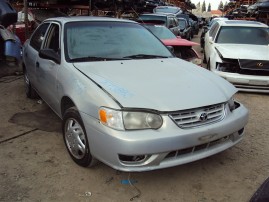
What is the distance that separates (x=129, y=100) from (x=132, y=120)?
7.3 inches

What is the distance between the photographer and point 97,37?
3994 mm

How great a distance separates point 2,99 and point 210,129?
408 cm

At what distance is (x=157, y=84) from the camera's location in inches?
126

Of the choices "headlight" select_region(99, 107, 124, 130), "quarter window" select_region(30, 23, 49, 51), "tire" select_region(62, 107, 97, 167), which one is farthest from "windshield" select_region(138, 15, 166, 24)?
"headlight" select_region(99, 107, 124, 130)

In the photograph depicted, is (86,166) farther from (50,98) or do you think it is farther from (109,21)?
(109,21)

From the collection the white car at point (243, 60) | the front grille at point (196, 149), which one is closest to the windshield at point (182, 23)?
the white car at point (243, 60)

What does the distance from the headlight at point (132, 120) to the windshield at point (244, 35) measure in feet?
18.3

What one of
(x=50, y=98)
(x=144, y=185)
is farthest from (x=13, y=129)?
(x=144, y=185)

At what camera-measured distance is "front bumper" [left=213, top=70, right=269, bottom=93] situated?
6.30m

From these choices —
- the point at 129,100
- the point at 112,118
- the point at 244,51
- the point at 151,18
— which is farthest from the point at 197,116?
the point at 151,18

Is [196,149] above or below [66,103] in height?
below

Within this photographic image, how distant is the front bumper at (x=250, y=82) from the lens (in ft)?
20.7

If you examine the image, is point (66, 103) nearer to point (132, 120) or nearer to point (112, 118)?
point (112, 118)

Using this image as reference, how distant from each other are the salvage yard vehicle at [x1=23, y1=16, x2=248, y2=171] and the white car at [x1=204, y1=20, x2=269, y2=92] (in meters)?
2.64
